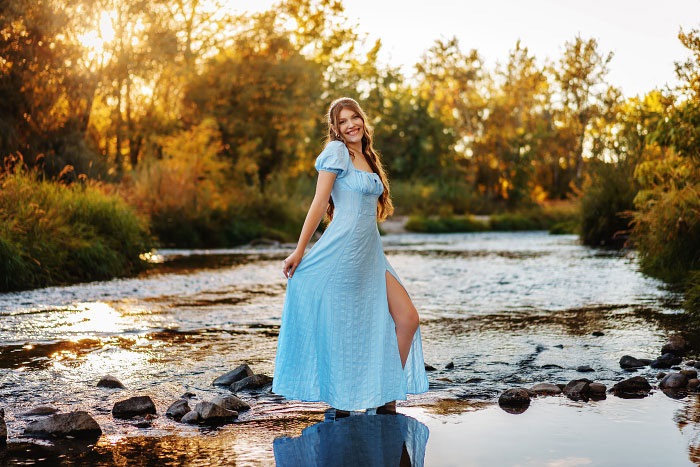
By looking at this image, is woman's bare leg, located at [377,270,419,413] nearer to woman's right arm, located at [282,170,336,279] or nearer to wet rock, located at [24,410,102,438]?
woman's right arm, located at [282,170,336,279]

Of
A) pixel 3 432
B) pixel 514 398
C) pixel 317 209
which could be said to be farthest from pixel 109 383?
pixel 514 398

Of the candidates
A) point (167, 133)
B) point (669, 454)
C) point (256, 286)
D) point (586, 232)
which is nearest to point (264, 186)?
point (167, 133)

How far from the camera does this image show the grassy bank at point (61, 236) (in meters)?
11.4

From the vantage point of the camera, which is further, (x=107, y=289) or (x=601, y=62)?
(x=601, y=62)

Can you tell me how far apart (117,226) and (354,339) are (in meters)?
11.0

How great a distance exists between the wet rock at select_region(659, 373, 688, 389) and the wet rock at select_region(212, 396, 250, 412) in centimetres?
259

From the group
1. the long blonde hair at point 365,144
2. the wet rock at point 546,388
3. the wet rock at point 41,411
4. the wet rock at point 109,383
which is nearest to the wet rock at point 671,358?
the wet rock at point 546,388

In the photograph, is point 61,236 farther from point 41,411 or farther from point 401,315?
point 401,315

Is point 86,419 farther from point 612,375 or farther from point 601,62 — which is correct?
point 601,62

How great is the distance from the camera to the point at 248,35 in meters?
30.5

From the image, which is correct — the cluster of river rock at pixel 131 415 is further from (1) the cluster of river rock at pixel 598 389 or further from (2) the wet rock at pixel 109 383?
(1) the cluster of river rock at pixel 598 389

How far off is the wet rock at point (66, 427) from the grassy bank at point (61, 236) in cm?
747

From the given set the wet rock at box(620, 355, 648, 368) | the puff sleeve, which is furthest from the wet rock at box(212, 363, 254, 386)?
the wet rock at box(620, 355, 648, 368)

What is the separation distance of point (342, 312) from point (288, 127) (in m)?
26.8
